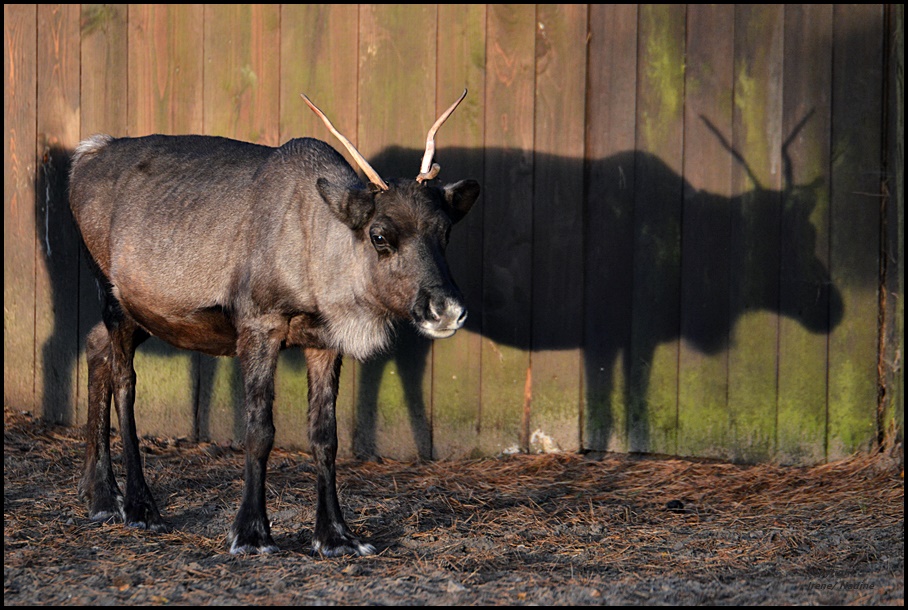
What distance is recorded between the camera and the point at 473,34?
6.78m

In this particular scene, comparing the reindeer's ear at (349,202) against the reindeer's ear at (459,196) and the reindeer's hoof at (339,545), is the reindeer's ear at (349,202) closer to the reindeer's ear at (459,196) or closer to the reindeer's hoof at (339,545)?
the reindeer's ear at (459,196)

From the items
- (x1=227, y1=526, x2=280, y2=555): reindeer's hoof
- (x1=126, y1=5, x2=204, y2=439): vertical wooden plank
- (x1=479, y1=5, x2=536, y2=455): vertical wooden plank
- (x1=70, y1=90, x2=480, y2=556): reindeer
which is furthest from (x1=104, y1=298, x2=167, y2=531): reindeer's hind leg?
(x1=479, y1=5, x2=536, y2=455): vertical wooden plank

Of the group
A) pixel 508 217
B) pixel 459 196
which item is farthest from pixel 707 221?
pixel 459 196

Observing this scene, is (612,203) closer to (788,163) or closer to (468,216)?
(468,216)

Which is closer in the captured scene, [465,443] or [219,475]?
[219,475]

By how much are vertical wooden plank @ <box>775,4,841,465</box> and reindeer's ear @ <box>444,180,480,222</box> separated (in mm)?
2216

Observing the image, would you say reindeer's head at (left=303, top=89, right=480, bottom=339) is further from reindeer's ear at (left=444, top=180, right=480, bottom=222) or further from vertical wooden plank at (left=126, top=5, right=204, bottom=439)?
vertical wooden plank at (left=126, top=5, right=204, bottom=439)

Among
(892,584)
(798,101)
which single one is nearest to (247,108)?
(798,101)

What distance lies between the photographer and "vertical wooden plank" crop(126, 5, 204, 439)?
7320 mm

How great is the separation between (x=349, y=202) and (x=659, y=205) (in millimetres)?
2360

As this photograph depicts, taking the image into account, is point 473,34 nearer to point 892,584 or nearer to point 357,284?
point 357,284

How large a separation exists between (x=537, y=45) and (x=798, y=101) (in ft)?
5.39

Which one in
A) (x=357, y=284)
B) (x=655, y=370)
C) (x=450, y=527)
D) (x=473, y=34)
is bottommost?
(x=450, y=527)

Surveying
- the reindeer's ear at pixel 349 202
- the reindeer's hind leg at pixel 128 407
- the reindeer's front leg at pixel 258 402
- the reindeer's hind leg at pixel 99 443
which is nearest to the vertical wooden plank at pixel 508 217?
the reindeer's ear at pixel 349 202
